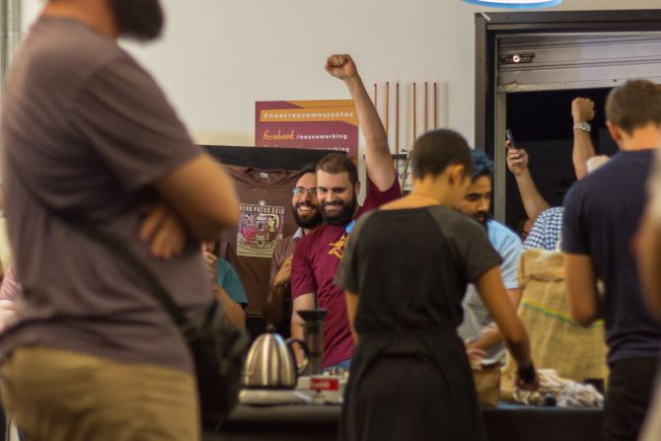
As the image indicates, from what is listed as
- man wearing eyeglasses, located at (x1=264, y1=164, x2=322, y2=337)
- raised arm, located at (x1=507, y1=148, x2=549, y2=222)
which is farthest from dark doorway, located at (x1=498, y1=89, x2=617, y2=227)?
man wearing eyeglasses, located at (x1=264, y1=164, x2=322, y2=337)

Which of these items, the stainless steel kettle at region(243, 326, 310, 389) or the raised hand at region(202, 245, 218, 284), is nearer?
the stainless steel kettle at region(243, 326, 310, 389)

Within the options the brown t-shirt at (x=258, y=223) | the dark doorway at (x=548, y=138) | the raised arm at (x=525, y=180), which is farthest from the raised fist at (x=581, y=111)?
the dark doorway at (x=548, y=138)

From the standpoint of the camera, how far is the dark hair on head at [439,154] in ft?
9.48

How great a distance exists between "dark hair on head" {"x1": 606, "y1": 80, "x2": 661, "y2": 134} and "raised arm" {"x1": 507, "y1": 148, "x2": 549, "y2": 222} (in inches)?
119

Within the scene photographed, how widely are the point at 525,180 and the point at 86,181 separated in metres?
4.44

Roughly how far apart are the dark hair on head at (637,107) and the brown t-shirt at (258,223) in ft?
11.2

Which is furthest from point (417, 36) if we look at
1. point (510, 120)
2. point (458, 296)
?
point (458, 296)

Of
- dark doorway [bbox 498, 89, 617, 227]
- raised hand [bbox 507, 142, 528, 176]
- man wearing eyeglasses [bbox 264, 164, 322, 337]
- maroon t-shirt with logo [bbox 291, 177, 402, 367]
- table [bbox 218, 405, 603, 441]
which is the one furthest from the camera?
dark doorway [bbox 498, 89, 617, 227]

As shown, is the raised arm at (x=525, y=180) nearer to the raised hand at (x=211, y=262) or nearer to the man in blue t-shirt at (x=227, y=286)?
the man in blue t-shirt at (x=227, y=286)

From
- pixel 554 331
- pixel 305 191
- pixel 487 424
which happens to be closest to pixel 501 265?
pixel 554 331

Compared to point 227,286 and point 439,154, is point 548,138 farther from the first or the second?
point 439,154

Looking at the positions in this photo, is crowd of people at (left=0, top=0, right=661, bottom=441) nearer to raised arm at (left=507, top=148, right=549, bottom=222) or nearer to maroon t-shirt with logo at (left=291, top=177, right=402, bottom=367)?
maroon t-shirt with logo at (left=291, top=177, right=402, bottom=367)

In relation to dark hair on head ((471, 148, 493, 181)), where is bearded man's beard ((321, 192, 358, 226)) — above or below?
below

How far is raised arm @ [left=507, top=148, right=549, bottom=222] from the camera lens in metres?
5.66
